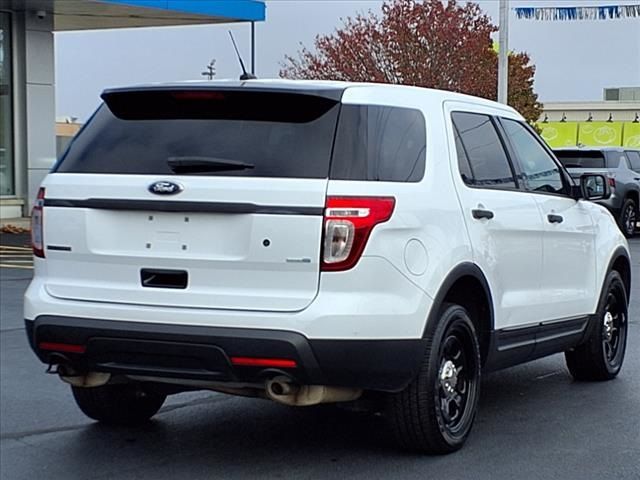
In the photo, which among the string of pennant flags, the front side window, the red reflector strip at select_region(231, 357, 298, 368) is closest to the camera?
the red reflector strip at select_region(231, 357, 298, 368)

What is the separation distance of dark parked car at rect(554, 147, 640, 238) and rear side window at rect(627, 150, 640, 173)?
259 millimetres

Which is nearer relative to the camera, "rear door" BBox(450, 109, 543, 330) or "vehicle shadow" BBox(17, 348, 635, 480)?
"vehicle shadow" BBox(17, 348, 635, 480)

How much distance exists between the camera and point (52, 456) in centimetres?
579

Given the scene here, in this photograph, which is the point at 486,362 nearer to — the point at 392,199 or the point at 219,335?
the point at 392,199

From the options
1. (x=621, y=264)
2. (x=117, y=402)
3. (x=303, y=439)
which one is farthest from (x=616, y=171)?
(x=117, y=402)

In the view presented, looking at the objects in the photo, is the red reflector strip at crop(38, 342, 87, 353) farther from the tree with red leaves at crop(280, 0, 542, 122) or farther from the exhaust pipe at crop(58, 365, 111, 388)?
the tree with red leaves at crop(280, 0, 542, 122)

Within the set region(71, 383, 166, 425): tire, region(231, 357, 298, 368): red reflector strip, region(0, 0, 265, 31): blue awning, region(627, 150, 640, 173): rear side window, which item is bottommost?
region(71, 383, 166, 425): tire

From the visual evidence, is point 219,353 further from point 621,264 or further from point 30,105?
point 30,105

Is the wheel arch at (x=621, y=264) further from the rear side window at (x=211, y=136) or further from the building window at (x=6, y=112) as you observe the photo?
the building window at (x=6, y=112)

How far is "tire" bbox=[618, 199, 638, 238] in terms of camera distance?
20984 mm

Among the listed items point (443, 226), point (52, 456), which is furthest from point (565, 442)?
point (52, 456)

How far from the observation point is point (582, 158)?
21.0m

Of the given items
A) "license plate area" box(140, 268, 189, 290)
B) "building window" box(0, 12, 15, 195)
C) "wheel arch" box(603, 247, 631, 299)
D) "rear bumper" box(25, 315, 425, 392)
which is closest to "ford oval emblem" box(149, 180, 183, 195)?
"license plate area" box(140, 268, 189, 290)

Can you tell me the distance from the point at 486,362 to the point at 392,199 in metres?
1.47
